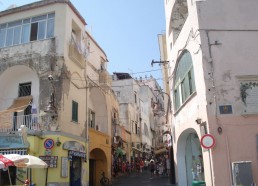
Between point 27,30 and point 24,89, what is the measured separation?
4014 millimetres

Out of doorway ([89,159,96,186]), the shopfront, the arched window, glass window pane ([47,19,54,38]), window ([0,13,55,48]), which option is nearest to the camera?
the arched window

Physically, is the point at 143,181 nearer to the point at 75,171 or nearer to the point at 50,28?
the point at 75,171

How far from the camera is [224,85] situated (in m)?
12.5

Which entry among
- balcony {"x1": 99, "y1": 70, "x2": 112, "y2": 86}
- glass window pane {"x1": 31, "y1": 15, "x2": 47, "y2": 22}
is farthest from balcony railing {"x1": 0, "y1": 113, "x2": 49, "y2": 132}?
balcony {"x1": 99, "y1": 70, "x2": 112, "y2": 86}

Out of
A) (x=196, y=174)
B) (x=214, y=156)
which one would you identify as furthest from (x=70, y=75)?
(x=214, y=156)

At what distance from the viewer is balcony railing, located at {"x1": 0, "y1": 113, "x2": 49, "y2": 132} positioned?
19109 mm

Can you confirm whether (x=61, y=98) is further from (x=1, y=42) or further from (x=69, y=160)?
(x=1, y=42)

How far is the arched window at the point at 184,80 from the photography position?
583 inches

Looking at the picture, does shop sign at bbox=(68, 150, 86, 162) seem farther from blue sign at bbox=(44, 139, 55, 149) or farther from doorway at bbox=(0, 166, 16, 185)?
doorway at bbox=(0, 166, 16, 185)

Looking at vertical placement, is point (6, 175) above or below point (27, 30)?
below

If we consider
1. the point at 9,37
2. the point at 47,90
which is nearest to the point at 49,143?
the point at 47,90

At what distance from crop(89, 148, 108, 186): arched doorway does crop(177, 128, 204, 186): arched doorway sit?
371 inches

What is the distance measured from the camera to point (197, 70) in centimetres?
1327

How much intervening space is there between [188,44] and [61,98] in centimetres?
879
